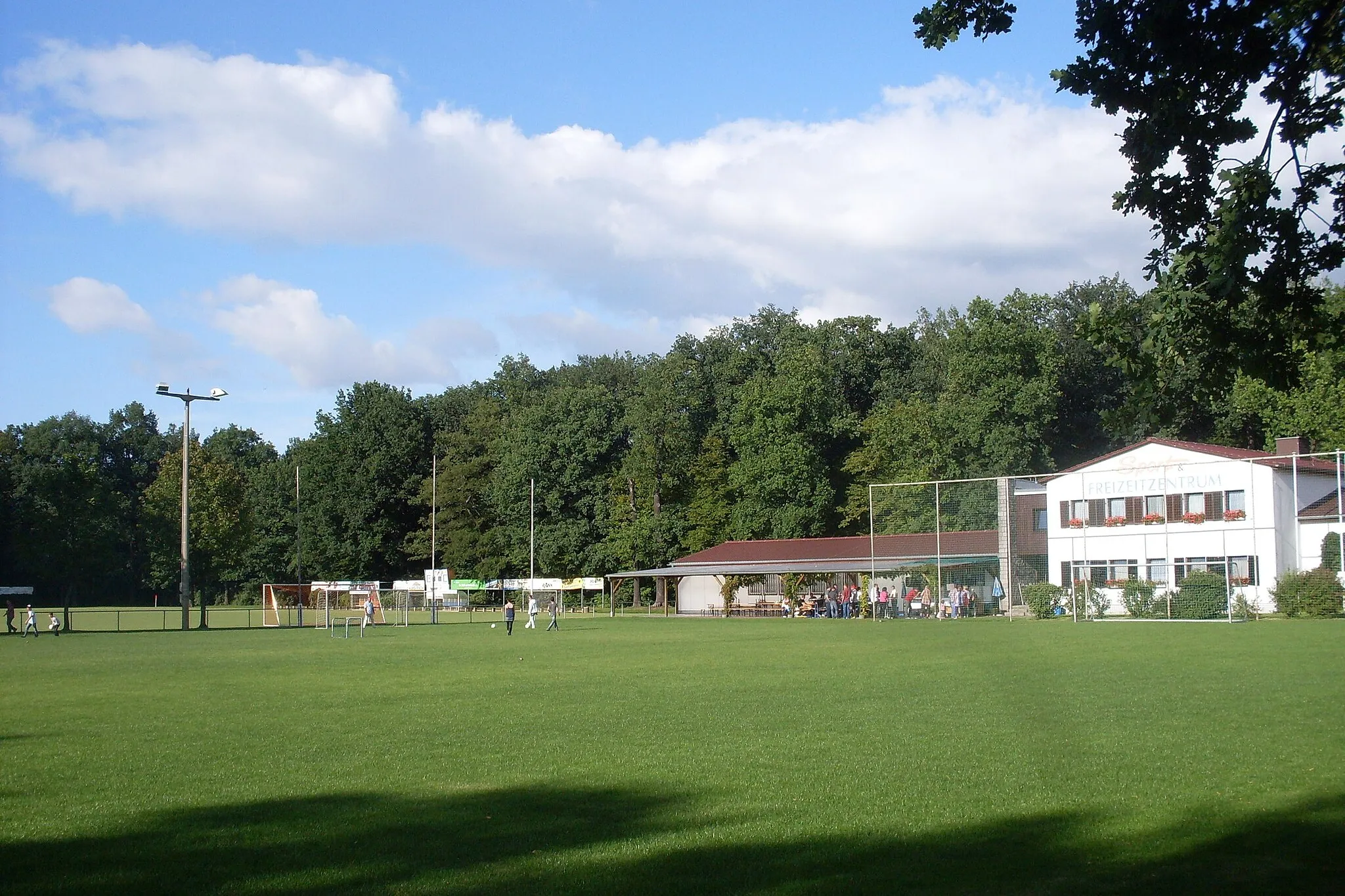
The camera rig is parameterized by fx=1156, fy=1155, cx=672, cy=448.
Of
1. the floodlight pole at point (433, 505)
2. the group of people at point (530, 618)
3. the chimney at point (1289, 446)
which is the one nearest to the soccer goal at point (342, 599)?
the floodlight pole at point (433, 505)

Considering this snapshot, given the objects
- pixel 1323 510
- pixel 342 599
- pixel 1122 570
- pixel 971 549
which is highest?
pixel 1323 510

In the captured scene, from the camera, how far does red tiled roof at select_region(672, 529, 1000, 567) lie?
48.2 metres

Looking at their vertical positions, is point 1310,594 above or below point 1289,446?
below

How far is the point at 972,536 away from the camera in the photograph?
4803 cm

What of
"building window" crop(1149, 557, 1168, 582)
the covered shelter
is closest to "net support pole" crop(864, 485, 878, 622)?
the covered shelter

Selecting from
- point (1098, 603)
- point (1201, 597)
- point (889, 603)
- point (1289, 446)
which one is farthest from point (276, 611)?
point (1289, 446)

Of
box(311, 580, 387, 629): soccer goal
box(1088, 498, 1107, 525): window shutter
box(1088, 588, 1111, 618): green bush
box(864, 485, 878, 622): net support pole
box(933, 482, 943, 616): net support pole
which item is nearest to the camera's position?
box(1088, 588, 1111, 618): green bush

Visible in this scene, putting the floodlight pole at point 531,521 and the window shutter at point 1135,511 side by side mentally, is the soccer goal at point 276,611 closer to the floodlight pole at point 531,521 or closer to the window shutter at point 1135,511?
the floodlight pole at point 531,521

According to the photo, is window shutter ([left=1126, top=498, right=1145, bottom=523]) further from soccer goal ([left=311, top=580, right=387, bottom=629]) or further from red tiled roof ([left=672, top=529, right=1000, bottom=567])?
soccer goal ([left=311, top=580, right=387, bottom=629])

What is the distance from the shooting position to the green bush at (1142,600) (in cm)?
4128

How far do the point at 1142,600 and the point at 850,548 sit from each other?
75.6 feet

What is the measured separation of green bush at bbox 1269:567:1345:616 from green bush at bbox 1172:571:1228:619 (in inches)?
67.1

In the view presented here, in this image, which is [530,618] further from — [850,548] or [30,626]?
[850,548]

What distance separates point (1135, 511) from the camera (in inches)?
1754
